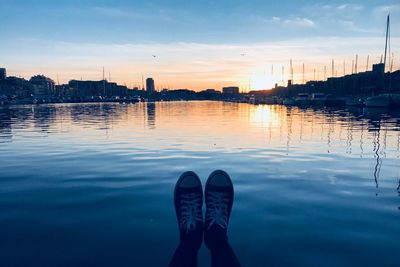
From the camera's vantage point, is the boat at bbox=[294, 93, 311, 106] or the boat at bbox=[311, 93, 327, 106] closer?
the boat at bbox=[311, 93, 327, 106]

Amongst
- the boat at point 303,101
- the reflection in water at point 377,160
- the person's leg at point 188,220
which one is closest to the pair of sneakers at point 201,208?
the person's leg at point 188,220

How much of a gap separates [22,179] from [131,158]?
10.3 feet

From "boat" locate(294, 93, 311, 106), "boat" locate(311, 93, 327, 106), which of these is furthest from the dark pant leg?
"boat" locate(294, 93, 311, 106)

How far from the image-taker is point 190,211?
4109mm

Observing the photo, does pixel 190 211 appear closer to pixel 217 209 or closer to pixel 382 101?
pixel 217 209

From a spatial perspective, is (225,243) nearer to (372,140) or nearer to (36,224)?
(36,224)

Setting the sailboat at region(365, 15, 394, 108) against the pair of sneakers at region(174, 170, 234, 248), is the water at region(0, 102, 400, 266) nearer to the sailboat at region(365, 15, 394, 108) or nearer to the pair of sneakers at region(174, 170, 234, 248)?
the pair of sneakers at region(174, 170, 234, 248)

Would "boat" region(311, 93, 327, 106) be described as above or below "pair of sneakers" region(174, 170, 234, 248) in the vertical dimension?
above

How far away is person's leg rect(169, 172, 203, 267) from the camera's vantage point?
3.22m

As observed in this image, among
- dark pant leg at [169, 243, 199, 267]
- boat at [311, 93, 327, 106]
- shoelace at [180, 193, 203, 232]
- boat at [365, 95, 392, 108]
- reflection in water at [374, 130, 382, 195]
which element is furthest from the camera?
boat at [311, 93, 327, 106]

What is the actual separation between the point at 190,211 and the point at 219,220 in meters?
0.43

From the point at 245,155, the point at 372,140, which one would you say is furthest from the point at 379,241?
the point at 372,140

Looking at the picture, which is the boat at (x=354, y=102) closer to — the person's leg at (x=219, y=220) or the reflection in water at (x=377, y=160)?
the reflection in water at (x=377, y=160)

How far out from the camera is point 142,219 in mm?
4730
